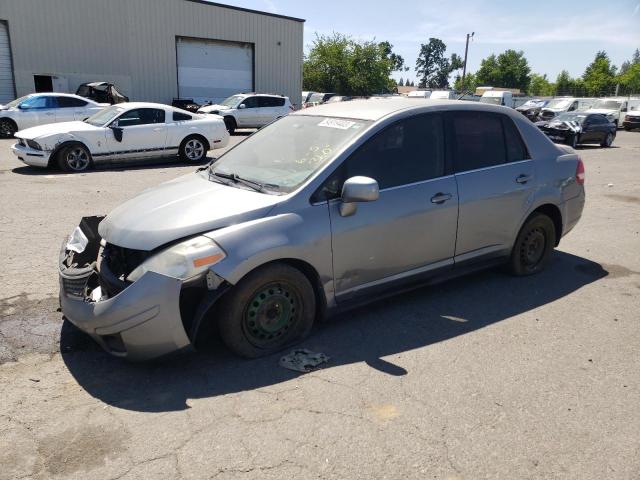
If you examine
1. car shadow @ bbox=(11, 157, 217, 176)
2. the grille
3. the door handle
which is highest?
the door handle

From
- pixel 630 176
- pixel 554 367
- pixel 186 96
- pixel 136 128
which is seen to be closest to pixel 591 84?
pixel 186 96

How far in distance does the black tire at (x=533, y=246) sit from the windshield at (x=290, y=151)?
2.14 meters

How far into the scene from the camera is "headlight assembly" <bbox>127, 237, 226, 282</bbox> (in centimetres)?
320

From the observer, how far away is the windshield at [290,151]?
3906 millimetres

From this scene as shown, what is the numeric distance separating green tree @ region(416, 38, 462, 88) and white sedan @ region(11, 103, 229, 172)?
14351 centimetres

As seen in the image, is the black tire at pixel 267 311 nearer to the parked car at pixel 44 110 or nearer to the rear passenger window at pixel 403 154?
the rear passenger window at pixel 403 154

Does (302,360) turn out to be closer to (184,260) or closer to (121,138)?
(184,260)

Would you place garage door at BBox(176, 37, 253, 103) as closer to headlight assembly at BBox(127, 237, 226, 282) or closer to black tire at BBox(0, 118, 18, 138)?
black tire at BBox(0, 118, 18, 138)

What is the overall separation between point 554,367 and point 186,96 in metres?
28.0

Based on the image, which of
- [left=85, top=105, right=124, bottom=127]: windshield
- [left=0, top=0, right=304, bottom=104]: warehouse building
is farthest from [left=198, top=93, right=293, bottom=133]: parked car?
[left=85, top=105, right=124, bottom=127]: windshield

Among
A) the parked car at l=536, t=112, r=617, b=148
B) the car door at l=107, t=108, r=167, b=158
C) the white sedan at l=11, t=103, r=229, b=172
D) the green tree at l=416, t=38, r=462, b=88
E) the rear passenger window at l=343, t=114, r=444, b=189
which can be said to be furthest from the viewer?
the green tree at l=416, t=38, r=462, b=88

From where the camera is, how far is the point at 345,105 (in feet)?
15.6

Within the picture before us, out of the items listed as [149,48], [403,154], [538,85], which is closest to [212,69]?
[149,48]

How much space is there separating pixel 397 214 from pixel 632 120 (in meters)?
35.2
